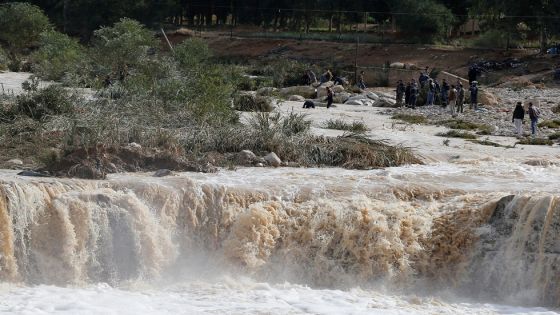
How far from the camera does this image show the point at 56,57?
122 feet

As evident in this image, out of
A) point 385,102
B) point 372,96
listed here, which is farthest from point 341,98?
point 385,102

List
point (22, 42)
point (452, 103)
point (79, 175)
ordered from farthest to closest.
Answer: point (22, 42) → point (452, 103) → point (79, 175)

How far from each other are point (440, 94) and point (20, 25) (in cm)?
2474

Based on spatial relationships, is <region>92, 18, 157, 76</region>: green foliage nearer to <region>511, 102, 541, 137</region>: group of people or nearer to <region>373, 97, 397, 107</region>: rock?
<region>373, 97, 397, 107</region>: rock

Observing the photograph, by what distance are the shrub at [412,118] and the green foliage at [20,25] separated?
25432mm

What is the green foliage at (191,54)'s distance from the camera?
2992 centimetres

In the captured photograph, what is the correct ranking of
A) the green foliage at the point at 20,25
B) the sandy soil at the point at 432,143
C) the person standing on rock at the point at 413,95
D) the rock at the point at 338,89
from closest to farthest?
1. the sandy soil at the point at 432,143
2. the person standing on rock at the point at 413,95
3. the rock at the point at 338,89
4. the green foliage at the point at 20,25

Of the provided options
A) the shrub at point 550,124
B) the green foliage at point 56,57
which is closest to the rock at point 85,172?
the green foliage at point 56,57

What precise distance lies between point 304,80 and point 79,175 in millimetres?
27291

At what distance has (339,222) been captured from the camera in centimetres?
1552

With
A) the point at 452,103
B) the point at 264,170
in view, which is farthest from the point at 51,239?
the point at 452,103

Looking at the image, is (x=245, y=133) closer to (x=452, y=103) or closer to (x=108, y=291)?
(x=108, y=291)

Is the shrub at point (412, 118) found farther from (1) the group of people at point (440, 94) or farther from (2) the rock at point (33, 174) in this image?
(2) the rock at point (33, 174)

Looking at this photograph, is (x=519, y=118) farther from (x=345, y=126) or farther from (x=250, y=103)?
(x=250, y=103)
